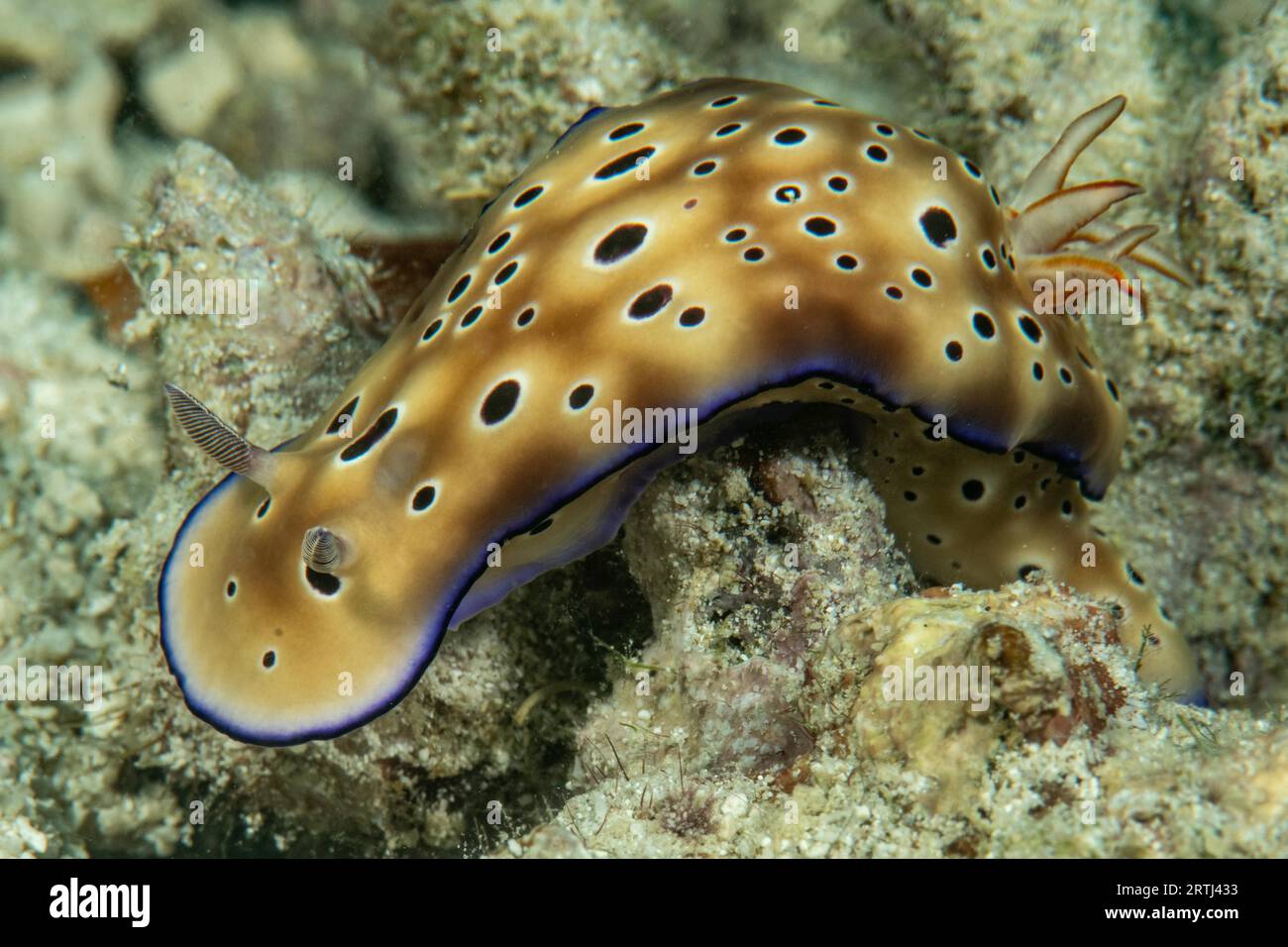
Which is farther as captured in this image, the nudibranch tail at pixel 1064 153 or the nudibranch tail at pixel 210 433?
the nudibranch tail at pixel 1064 153

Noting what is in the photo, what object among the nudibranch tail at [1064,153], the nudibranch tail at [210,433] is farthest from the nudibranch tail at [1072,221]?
the nudibranch tail at [210,433]

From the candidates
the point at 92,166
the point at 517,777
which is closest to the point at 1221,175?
the point at 517,777

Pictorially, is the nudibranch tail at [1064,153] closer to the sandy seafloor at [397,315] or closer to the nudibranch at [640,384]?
the nudibranch at [640,384]

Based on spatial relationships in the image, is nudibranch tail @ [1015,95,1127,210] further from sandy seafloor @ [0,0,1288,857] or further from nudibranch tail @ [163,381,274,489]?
nudibranch tail @ [163,381,274,489]

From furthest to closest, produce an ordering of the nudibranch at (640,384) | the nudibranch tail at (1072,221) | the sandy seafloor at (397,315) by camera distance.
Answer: the nudibranch tail at (1072,221) < the sandy seafloor at (397,315) < the nudibranch at (640,384)

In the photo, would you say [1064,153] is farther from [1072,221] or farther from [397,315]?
[397,315]

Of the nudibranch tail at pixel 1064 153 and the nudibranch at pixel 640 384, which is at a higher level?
the nudibranch tail at pixel 1064 153

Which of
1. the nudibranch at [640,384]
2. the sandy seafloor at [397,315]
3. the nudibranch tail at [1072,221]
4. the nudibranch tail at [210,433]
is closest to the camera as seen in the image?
the nudibranch at [640,384]

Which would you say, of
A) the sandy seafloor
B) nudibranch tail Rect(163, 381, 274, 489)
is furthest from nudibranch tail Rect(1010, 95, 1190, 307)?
nudibranch tail Rect(163, 381, 274, 489)

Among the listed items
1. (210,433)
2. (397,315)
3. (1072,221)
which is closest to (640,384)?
(210,433)
